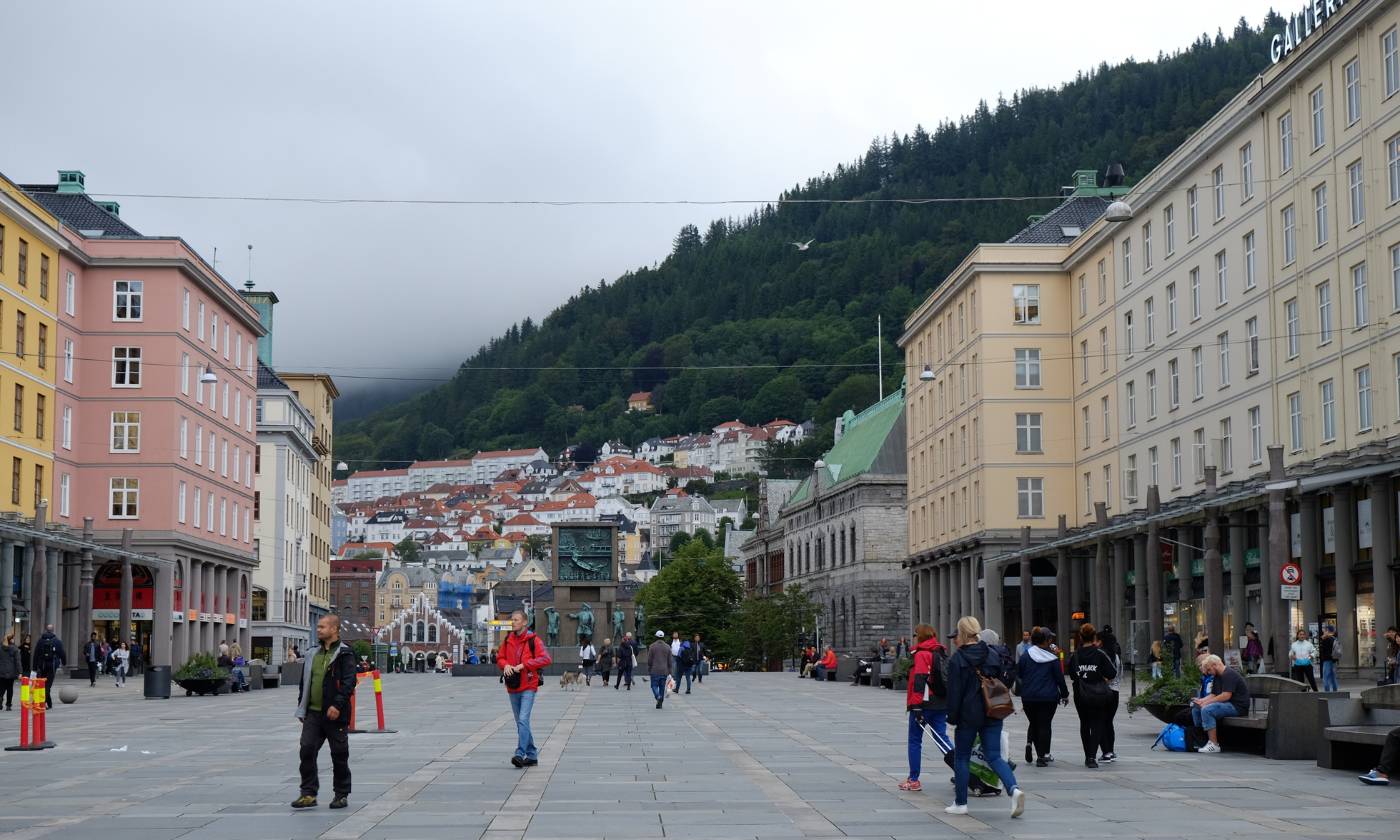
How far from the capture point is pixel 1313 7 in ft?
162

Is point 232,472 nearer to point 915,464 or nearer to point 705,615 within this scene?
point 915,464

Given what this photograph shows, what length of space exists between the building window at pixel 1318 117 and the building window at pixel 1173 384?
1423 centimetres

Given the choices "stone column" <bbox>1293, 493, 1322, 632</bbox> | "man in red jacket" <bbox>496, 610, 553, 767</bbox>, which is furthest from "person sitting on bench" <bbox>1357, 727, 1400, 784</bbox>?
"stone column" <bbox>1293, 493, 1322, 632</bbox>

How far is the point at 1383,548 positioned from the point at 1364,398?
→ 510 cm

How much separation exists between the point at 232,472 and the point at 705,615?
59680mm

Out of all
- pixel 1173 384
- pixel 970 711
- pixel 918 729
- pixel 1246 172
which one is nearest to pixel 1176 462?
pixel 1173 384

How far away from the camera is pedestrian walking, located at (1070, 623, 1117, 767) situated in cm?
2188

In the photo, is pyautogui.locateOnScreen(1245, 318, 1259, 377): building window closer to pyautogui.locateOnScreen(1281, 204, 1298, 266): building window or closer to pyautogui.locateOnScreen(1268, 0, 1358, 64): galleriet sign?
pyautogui.locateOnScreen(1281, 204, 1298, 266): building window

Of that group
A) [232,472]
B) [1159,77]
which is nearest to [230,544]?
[232,472]

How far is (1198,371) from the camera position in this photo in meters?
60.6

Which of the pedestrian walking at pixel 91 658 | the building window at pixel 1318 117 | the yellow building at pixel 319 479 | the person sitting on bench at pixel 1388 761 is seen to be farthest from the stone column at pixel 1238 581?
the yellow building at pixel 319 479

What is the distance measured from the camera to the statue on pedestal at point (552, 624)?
261 ft

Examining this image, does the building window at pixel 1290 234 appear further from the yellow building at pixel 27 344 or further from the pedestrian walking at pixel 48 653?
the yellow building at pixel 27 344

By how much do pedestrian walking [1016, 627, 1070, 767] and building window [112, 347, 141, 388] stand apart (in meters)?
56.5
